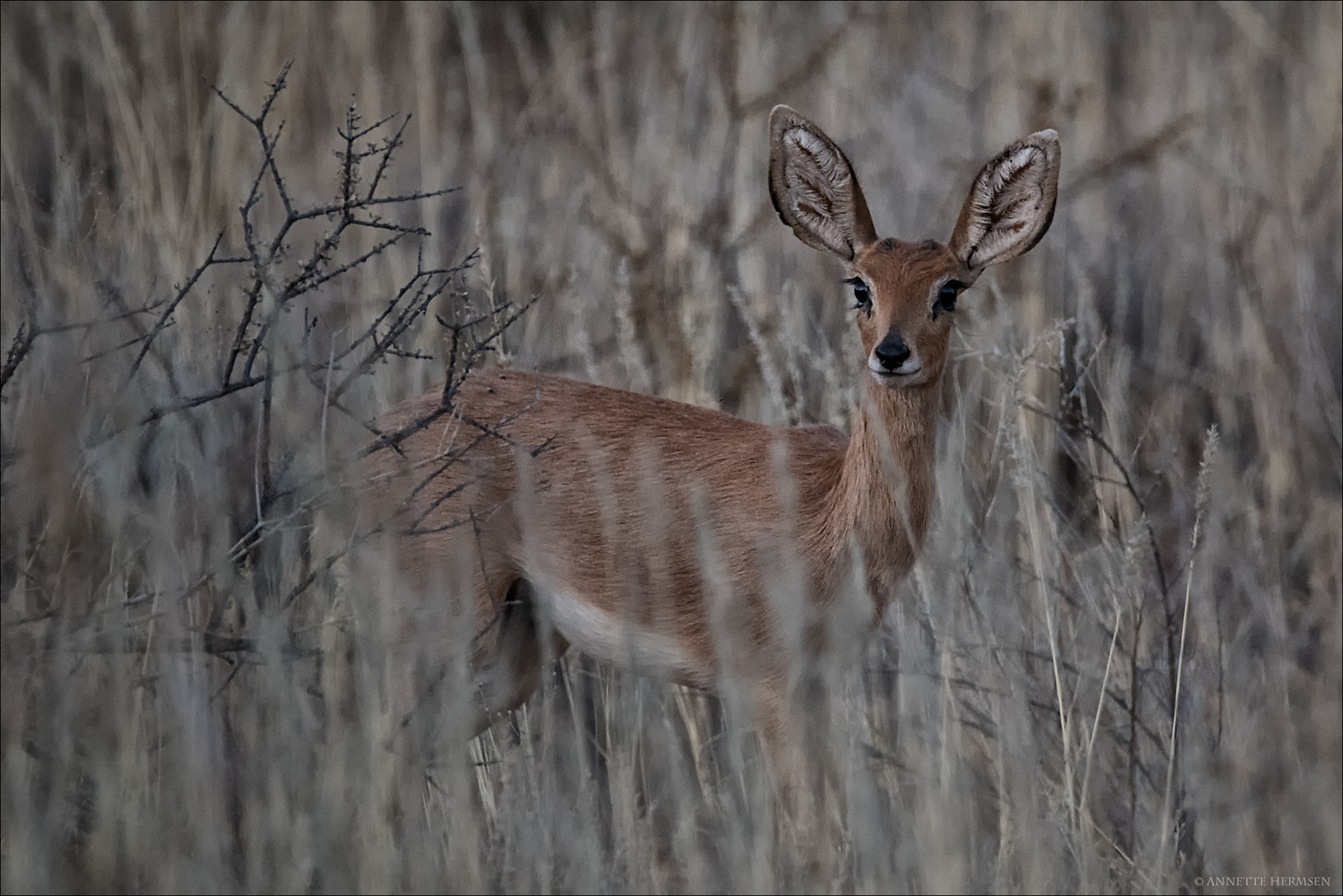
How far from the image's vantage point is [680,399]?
5770mm

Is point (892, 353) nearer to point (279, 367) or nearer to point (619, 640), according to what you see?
point (619, 640)

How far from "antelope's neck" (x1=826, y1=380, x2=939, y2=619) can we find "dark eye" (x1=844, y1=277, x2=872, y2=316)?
0.65 feet

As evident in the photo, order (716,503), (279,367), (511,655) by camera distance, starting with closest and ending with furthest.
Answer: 1. (279,367)
2. (716,503)
3. (511,655)

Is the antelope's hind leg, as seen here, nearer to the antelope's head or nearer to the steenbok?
the steenbok

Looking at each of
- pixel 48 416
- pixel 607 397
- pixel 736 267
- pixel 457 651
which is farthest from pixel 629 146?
pixel 48 416

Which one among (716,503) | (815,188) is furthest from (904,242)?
(716,503)

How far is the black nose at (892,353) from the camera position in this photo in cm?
359

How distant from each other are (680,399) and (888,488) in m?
2.01

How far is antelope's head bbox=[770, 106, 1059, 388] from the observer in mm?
3748

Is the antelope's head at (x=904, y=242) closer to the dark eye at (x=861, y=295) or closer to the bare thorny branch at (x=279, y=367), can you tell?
the dark eye at (x=861, y=295)

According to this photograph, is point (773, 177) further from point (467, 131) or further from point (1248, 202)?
point (467, 131)

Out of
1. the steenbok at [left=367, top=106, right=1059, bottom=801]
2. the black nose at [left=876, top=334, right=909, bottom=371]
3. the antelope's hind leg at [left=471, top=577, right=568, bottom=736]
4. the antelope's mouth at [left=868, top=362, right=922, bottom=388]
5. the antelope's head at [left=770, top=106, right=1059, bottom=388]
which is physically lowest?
the antelope's hind leg at [left=471, top=577, right=568, bottom=736]

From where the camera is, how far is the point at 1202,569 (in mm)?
4914

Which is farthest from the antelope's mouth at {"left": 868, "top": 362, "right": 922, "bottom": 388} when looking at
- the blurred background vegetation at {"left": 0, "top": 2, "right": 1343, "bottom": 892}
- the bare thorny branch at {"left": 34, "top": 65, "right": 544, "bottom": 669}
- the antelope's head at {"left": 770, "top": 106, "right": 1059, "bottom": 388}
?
the bare thorny branch at {"left": 34, "top": 65, "right": 544, "bottom": 669}
